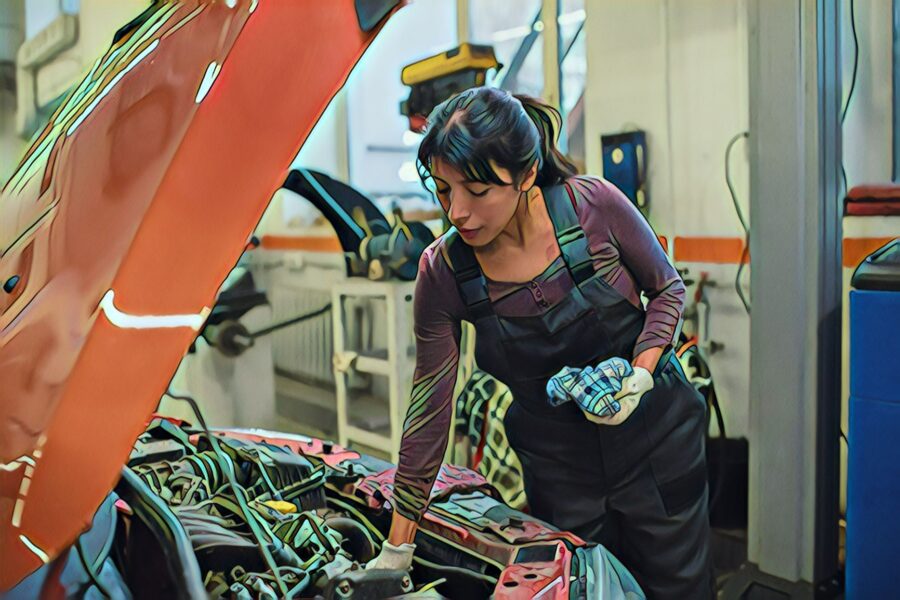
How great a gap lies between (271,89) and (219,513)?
0.71m

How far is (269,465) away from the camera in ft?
4.15

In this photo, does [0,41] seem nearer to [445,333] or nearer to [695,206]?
[445,333]

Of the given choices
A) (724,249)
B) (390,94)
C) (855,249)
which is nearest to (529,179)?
(390,94)

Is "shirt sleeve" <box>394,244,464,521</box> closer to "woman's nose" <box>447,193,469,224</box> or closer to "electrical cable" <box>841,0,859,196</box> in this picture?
"woman's nose" <box>447,193,469,224</box>

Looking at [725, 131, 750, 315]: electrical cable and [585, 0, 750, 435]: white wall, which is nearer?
[585, 0, 750, 435]: white wall

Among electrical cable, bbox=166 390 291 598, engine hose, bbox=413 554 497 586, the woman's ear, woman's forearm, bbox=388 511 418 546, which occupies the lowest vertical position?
engine hose, bbox=413 554 497 586

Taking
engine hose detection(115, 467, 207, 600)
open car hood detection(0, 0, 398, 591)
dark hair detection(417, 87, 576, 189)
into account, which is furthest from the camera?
dark hair detection(417, 87, 576, 189)

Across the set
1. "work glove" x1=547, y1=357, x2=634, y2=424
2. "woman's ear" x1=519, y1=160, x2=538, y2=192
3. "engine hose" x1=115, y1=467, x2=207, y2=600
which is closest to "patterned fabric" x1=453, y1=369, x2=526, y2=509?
"work glove" x1=547, y1=357, x2=634, y2=424

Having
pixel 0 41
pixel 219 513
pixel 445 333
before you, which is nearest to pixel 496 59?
pixel 445 333

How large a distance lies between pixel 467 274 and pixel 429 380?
0.19 m

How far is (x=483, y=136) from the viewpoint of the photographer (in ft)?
3.47

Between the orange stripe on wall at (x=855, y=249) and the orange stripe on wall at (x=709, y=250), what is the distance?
28 centimetres

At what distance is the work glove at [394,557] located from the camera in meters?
1.12

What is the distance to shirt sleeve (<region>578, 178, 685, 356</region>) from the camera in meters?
1.18
